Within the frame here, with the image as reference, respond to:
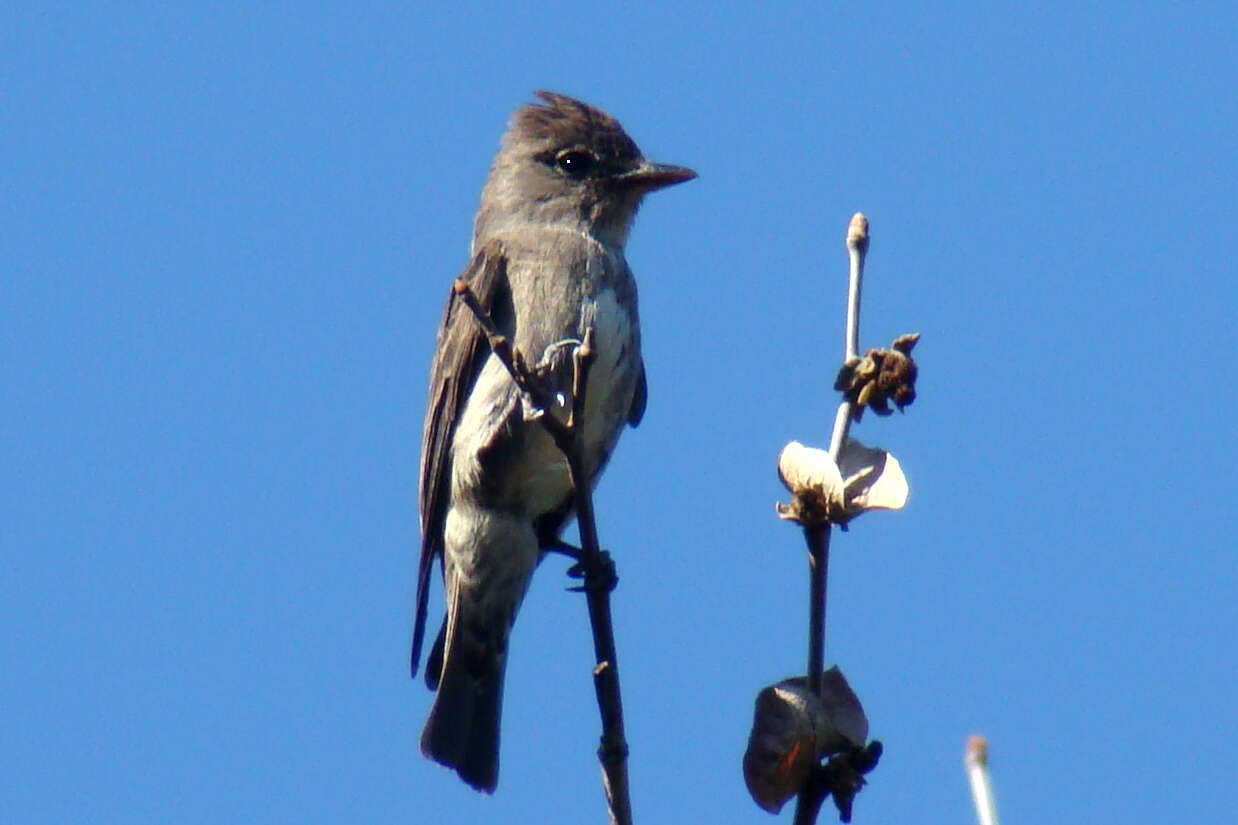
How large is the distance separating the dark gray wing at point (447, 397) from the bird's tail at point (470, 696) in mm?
141

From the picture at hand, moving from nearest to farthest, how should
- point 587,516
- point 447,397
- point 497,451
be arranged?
point 587,516
point 497,451
point 447,397

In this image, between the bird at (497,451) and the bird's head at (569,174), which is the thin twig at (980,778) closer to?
the bird at (497,451)

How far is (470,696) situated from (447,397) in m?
1.13

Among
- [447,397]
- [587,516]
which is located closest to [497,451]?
[447,397]

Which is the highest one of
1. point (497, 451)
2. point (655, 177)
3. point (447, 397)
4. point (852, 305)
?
point (655, 177)

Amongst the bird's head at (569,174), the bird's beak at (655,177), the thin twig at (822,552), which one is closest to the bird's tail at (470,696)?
the bird's head at (569,174)

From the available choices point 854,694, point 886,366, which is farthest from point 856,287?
point 854,694

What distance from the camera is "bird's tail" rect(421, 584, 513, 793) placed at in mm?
5840

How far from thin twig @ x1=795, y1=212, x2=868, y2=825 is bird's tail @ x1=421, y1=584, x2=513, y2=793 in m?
3.53

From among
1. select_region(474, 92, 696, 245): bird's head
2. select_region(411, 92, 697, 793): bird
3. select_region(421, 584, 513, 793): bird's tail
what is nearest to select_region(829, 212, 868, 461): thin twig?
select_region(411, 92, 697, 793): bird

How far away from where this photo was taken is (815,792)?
2.45 metres

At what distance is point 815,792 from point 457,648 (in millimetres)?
3793

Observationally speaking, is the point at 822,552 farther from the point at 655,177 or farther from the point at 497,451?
the point at 655,177

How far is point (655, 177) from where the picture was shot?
7.12 m
